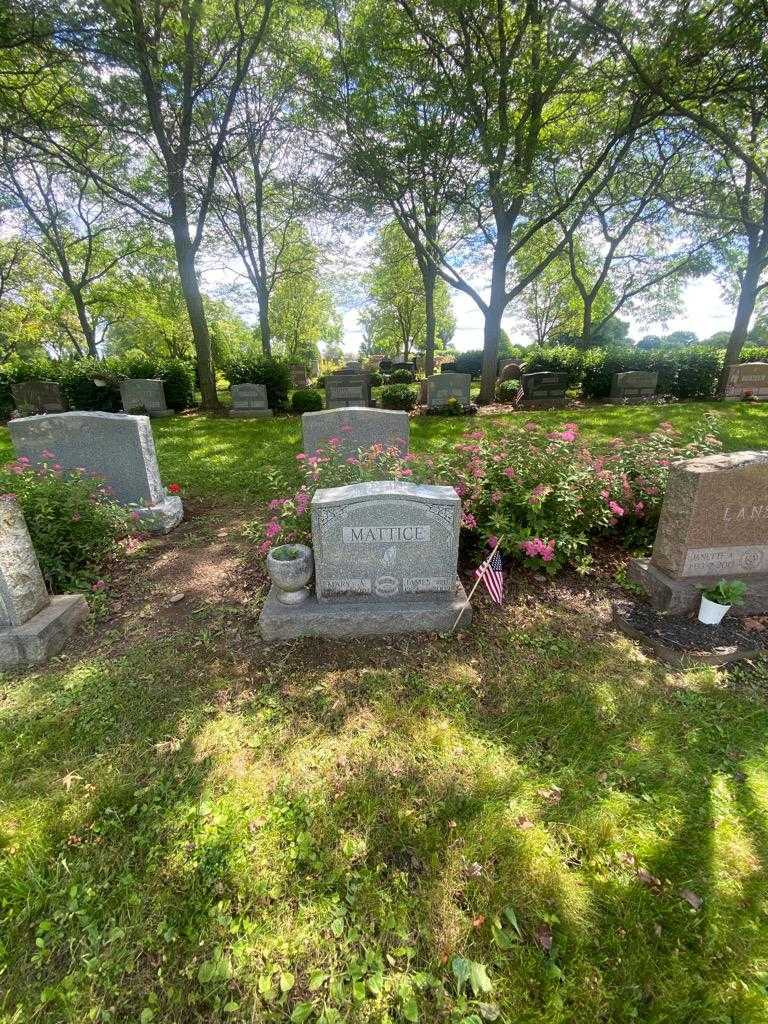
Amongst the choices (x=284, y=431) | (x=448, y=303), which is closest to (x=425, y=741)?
(x=284, y=431)

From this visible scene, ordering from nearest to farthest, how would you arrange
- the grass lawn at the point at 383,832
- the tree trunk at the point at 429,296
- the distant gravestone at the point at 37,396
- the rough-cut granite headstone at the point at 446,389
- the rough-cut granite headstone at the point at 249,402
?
the grass lawn at the point at 383,832 → the rough-cut granite headstone at the point at 446,389 → the rough-cut granite headstone at the point at 249,402 → the distant gravestone at the point at 37,396 → the tree trunk at the point at 429,296

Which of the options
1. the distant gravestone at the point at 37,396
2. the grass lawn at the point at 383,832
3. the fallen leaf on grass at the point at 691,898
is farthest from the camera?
the distant gravestone at the point at 37,396

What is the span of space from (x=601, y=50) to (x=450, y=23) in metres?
3.36

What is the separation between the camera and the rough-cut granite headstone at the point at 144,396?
13.8 meters

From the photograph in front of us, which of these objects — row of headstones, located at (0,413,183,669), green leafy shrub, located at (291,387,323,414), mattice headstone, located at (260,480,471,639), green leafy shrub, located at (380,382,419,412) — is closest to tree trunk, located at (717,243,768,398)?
green leafy shrub, located at (380,382,419,412)

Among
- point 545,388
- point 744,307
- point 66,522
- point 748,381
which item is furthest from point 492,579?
point 744,307

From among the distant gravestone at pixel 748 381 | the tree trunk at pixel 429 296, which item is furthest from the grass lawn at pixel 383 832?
the distant gravestone at pixel 748 381

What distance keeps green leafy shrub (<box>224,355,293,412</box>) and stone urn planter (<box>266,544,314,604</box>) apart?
11.4 metres

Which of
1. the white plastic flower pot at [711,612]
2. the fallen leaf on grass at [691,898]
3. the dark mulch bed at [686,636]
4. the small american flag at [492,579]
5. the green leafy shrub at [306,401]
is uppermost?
the green leafy shrub at [306,401]

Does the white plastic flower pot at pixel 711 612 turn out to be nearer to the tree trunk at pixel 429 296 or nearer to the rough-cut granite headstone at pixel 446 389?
the rough-cut granite headstone at pixel 446 389

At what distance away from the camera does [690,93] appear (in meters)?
8.70

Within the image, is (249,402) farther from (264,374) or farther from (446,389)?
(446,389)

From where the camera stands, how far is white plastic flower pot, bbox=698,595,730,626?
11.0 feet

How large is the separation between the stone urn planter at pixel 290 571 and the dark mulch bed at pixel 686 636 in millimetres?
2689
